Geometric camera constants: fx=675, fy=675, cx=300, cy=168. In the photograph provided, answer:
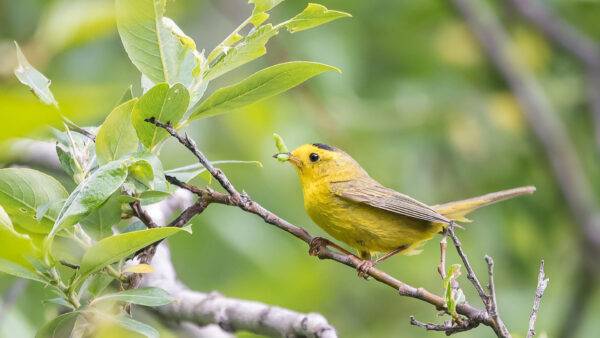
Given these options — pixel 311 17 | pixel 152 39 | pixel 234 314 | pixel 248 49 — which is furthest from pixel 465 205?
pixel 152 39

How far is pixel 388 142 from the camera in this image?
20.9ft

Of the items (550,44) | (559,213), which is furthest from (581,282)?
(550,44)

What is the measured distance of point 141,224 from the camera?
216 centimetres

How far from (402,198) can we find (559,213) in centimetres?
364

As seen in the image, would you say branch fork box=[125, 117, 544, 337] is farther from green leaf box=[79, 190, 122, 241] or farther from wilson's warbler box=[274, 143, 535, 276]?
wilson's warbler box=[274, 143, 535, 276]

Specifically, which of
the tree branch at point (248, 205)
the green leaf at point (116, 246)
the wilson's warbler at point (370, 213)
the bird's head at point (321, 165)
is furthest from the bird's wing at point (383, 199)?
the green leaf at point (116, 246)

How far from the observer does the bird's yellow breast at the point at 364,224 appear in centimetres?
344

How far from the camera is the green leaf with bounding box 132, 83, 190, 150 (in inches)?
74.8

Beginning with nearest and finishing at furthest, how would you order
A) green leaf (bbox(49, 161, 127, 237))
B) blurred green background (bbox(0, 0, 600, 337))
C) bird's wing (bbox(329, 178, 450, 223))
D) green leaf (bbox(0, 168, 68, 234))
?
green leaf (bbox(49, 161, 127, 237)) < green leaf (bbox(0, 168, 68, 234)) < bird's wing (bbox(329, 178, 450, 223)) < blurred green background (bbox(0, 0, 600, 337))

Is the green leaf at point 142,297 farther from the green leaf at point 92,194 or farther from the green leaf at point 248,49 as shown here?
the green leaf at point 248,49

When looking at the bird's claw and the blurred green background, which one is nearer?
the bird's claw

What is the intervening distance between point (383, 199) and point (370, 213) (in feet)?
0.33

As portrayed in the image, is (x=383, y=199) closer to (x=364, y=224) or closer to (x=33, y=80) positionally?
(x=364, y=224)

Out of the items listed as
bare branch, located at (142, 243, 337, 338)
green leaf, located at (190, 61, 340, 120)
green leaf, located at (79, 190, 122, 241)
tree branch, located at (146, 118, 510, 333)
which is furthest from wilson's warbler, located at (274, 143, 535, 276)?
green leaf, located at (79, 190, 122, 241)
